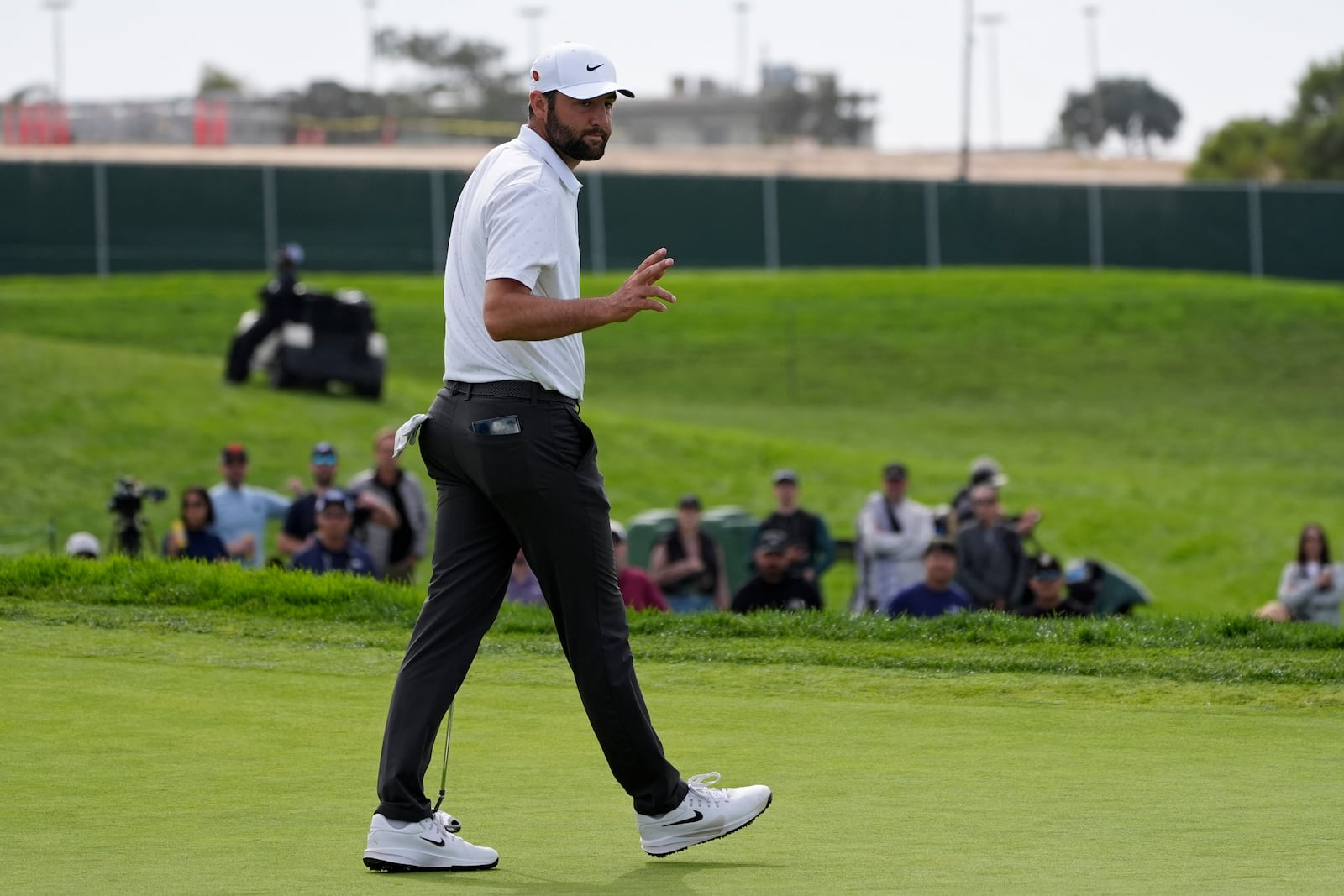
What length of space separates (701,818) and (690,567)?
952 cm

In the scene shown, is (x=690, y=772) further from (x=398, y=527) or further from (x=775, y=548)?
(x=398, y=527)

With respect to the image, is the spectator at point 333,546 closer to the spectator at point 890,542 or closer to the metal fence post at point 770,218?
the spectator at point 890,542

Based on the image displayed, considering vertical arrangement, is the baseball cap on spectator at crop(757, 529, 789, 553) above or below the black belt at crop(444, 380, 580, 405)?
below

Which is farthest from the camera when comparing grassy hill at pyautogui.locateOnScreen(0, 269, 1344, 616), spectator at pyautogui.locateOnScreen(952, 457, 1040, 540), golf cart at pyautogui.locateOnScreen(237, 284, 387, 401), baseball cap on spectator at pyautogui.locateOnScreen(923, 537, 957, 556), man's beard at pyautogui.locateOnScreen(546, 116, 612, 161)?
golf cart at pyautogui.locateOnScreen(237, 284, 387, 401)

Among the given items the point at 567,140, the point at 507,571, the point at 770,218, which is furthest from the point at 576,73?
the point at 770,218

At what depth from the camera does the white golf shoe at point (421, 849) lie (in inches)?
172

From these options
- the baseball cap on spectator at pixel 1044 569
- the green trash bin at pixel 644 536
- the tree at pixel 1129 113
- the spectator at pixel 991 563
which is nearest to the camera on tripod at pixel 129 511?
the green trash bin at pixel 644 536

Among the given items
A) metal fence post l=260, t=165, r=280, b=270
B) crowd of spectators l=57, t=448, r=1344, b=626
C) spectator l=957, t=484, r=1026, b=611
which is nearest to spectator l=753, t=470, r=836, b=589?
crowd of spectators l=57, t=448, r=1344, b=626

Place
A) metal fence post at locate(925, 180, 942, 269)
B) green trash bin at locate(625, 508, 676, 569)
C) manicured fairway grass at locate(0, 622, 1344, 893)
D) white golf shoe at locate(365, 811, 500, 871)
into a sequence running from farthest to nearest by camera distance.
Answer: metal fence post at locate(925, 180, 942, 269) < green trash bin at locate(625, 508, 676, 569) < white golf shoe at locate(365, 811, 500, 871) < manicured fairway grass at locate(0, 622, 1344, 893)

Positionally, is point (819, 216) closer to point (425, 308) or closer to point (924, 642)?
point (425, 308)

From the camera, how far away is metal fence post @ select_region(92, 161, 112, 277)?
4138 cm

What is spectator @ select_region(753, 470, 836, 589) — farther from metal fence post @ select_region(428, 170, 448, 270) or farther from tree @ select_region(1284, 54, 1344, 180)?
tree @ select_region(1284, 54, 1344, 180)

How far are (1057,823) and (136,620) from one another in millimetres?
4442

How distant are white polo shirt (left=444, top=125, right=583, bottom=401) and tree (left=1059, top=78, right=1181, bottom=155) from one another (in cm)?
13800
